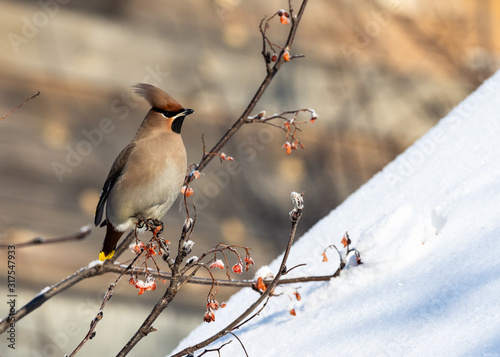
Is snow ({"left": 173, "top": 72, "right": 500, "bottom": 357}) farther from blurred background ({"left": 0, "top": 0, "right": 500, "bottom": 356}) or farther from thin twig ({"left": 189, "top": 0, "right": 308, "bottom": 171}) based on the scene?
blurred background ({"left": 0, "top": 0, "right": 500, "bottom": 356})

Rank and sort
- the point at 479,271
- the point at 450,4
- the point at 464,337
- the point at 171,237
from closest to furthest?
the point at 464,337, the point at 479,271, the point at 171,237, the point at 450,4

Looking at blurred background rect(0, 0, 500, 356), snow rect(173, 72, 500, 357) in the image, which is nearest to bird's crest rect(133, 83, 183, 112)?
snow rect(173, 72, 500, 357)

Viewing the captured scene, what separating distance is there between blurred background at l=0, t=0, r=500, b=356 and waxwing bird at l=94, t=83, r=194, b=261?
5.96ft

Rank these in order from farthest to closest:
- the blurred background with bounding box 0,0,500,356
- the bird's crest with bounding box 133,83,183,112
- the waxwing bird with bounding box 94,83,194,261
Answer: the blurred background with bounding box 0,0,500,356
the waxwing bird with bounding box 94,83,194,261
the bird's crest with bounding box 133,83,183,112

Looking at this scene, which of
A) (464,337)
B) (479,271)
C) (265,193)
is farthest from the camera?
(265,193)

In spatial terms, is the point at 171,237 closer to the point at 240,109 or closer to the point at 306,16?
the point at 240,109

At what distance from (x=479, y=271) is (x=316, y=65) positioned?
263cm

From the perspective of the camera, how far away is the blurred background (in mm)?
2988

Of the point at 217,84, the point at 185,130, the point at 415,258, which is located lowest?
the point at 415,258

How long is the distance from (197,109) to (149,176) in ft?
6.74

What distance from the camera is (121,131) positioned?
3.09 m

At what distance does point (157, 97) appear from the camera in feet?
3.37

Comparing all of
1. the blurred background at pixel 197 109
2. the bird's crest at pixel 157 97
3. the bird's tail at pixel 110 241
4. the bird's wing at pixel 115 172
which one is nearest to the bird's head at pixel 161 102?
the bird's crest at pixel 157 97

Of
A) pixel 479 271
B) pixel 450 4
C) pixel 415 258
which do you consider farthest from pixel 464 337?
pixel 450 4
